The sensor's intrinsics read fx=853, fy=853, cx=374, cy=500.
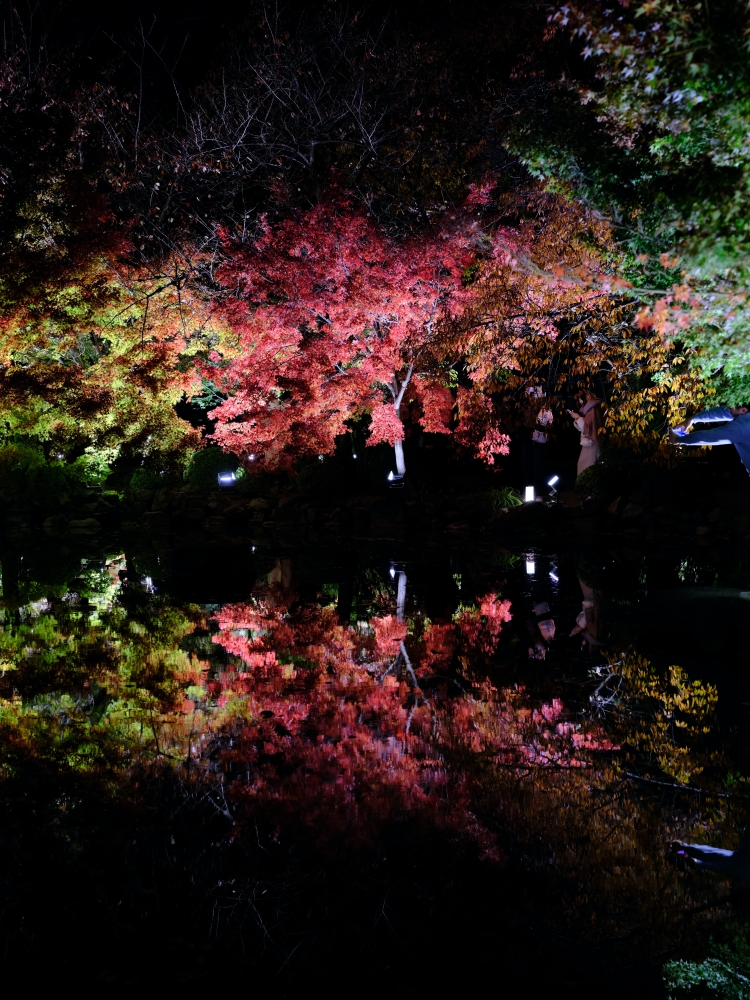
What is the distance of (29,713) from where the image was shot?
574cm

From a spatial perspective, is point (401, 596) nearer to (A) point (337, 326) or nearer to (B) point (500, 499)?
(A) point (337, 326)

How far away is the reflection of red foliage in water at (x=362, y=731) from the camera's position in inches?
167

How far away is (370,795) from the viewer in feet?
14.2

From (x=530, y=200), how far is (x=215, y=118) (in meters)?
8.89

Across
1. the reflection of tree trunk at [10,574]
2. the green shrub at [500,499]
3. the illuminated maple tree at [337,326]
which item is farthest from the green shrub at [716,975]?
the green shrub at [500,499]

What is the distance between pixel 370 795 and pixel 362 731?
1038 millimetres

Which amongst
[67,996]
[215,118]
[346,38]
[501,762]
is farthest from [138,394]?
[67,996]

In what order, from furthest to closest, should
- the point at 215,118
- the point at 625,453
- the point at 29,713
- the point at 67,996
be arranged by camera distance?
the point at 215,118 < the point at 625,453 < the point at 29,713 < the point at 67,996

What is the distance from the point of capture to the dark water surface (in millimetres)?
3111

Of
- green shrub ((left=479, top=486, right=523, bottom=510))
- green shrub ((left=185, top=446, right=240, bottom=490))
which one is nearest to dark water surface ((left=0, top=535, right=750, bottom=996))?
green shrub ((left=479, top=486, right=523, bottom=510))

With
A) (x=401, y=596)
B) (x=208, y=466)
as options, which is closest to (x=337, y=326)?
(x=208, y=466)

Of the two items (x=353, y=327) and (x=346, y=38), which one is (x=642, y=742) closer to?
(x=353, y=327)

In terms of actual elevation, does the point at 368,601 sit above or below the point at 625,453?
below

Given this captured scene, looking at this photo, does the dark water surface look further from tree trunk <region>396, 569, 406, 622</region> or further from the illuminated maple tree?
the illuminated maple tree
